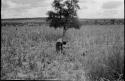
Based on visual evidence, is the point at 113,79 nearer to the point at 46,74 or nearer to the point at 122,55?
the point at 122,55

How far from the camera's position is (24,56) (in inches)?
251

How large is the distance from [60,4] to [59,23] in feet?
5.95

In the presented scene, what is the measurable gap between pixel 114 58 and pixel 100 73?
743 mm

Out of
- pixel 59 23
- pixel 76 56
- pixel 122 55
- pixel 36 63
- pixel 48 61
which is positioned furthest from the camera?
pixel 59 23

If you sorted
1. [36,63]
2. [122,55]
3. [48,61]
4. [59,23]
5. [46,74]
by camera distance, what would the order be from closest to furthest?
[46,74], [122,55], [36,63], [48,61], [59,23]

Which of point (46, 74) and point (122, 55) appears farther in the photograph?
point (122, 55)

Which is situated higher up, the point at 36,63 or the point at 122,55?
the point at 122,55

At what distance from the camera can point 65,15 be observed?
14.4 meters

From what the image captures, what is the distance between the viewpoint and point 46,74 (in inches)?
192

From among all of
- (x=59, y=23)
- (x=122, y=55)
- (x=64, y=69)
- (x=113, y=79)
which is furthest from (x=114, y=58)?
(x=59, y=23)

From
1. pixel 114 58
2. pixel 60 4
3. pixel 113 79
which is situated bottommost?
pixel 113 79

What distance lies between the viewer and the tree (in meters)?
14.1

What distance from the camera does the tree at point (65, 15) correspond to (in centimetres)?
1415

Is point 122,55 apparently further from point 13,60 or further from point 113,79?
point 13,60
